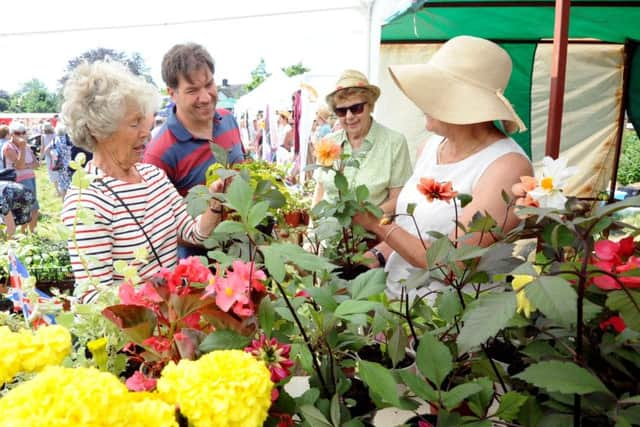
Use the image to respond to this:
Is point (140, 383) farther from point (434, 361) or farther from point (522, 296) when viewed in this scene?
point (522, 296)

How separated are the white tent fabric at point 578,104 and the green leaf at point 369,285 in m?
3.55

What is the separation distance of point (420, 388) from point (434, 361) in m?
0.03

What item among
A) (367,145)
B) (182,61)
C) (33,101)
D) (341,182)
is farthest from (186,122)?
(33,101)

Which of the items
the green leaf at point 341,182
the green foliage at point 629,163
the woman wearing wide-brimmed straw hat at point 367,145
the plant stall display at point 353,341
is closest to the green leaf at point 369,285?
the plant stall display at point 353,341

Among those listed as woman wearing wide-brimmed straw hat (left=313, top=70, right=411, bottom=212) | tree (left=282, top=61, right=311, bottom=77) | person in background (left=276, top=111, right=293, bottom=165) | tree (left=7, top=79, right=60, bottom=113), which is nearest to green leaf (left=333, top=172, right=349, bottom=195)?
woman wearing wide-brimmed straw hat (left=313, top=70, right=411, bottom=212)

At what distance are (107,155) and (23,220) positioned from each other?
276cm

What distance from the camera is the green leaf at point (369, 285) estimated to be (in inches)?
24.4

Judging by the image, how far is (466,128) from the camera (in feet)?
4.56

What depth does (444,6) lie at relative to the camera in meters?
3.07

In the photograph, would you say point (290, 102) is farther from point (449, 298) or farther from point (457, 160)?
point (449, 298)

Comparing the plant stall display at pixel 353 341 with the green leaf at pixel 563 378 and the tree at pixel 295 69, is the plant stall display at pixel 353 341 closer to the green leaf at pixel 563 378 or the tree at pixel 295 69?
the green leaf at pixel 563 378

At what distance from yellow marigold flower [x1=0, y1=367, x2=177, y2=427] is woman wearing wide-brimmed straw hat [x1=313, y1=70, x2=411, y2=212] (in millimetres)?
1676

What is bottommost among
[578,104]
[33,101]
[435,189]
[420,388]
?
[33,101]

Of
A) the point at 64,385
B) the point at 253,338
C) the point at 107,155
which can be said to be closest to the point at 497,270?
the point at 253,338
